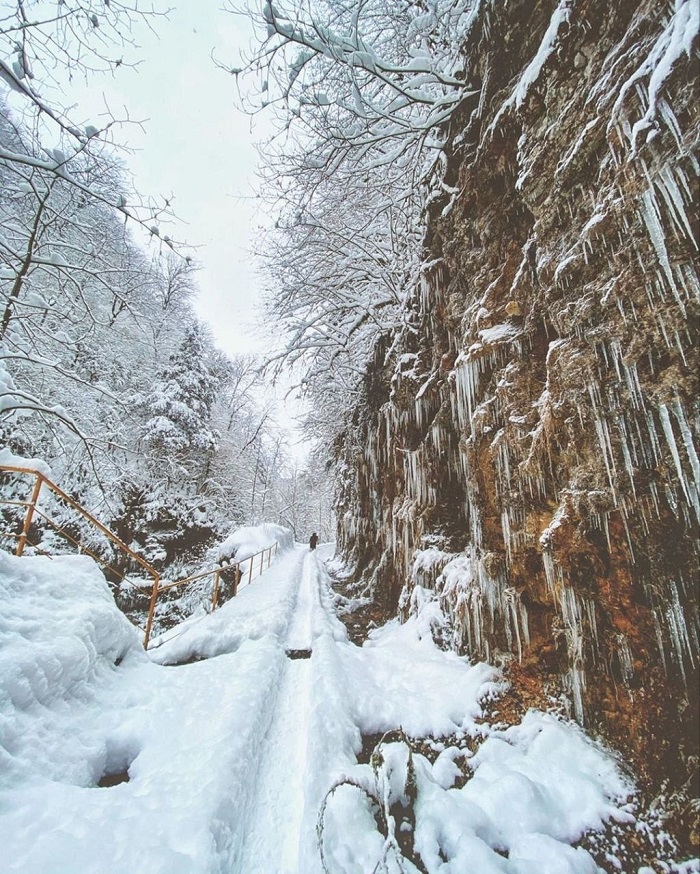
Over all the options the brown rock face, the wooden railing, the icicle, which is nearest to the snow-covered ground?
the wooden railing

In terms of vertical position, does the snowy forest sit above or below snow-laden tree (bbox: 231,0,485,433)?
below

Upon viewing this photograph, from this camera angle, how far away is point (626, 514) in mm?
2443

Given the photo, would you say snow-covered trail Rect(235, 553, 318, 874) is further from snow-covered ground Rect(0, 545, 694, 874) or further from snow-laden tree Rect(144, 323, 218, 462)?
snow-laden tree Rect(144, 323, 218, 462)

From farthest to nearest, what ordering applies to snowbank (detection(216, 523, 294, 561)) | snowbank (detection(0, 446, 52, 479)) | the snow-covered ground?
1. snowbank (detection(216, 523, 294, 561))
2. snowbank (detection(0, 446, 52, 479))
3. the snow-covered ground

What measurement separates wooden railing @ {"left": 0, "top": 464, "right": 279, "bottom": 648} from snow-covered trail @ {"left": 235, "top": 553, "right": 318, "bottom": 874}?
6.52ft

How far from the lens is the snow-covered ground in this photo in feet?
6.05

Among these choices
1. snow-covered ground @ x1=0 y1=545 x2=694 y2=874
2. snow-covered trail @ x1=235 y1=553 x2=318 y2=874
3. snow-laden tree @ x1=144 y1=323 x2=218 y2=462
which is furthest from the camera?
snow-laden tree @ x1=144 y1=323 x2=218 y2=462

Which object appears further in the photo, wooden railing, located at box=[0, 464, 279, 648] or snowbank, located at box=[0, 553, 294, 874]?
wooden railing, located at box=[0, 464, 279, 648]

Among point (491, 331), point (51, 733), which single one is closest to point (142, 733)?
point (51, 733)

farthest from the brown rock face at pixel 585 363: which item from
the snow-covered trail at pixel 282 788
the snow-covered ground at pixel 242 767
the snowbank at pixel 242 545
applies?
the snowbank at pixel 242 545

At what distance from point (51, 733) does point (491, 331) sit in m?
5.13

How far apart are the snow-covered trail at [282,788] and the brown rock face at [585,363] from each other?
213 cm

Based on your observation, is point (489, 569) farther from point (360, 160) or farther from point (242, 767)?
point (360, 160)

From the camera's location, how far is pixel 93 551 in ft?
33.8
